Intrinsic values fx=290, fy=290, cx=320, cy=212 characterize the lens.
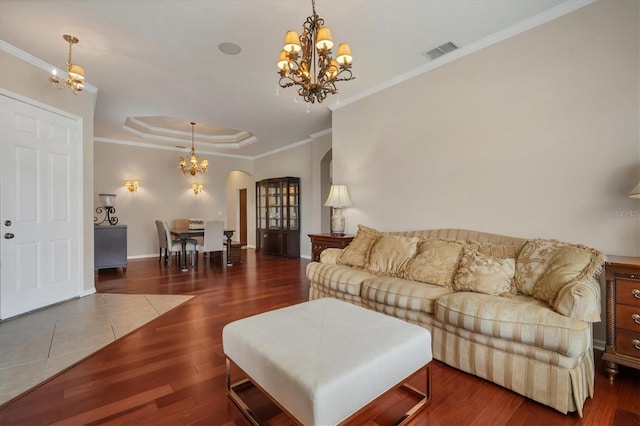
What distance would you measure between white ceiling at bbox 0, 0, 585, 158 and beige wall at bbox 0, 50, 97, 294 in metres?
0.16

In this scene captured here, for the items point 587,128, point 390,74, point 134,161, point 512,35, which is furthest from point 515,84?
point 134,161

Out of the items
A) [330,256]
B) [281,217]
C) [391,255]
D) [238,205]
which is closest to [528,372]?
[391,255]

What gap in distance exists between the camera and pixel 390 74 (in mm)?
3756

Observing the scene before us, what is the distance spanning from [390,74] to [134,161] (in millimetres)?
6779

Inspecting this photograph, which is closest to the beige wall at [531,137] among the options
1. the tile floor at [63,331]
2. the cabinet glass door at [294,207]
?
the tile floor at [63,331]

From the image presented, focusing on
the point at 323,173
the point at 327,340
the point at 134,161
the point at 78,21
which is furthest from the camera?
the point at 134,161

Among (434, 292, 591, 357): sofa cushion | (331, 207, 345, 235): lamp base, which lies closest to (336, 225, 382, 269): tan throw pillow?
(331, 207, 345, 235): lamp base

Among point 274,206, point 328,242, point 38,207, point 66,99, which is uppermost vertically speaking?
point 66,99

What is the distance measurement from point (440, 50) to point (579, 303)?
279 centimetres

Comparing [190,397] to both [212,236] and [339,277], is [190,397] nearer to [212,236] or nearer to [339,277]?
[339,277]

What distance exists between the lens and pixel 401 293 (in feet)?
8.09

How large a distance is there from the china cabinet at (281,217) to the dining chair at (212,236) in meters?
1.67

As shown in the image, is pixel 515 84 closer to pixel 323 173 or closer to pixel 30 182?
pixel 323 173

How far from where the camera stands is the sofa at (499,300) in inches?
66.7
